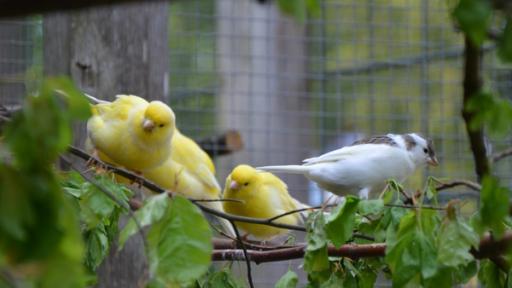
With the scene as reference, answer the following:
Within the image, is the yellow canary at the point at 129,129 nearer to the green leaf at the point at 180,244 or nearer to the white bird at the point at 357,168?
the white bird at the point at 357,168

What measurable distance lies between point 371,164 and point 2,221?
2.32 meters

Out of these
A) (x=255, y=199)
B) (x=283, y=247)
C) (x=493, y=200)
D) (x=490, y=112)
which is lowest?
(x=255, y=199)

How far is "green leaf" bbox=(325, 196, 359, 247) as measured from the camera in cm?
184

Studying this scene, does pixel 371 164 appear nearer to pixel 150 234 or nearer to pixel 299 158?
pixel 150 234

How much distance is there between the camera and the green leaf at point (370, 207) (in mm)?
1829

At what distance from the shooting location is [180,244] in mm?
1500

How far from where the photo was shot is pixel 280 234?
11.7ft

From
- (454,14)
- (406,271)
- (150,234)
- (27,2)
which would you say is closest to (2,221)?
(27,2)

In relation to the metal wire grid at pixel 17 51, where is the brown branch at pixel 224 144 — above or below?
below

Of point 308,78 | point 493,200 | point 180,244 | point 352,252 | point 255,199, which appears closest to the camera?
point 493,200

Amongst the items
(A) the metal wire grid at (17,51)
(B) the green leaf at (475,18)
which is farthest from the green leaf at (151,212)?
(A) the metal wire grid at (17,51)

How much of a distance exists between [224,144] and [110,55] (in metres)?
1.20

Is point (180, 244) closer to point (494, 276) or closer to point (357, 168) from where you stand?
point (494, 276)

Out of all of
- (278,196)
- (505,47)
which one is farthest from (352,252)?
(278,196)
